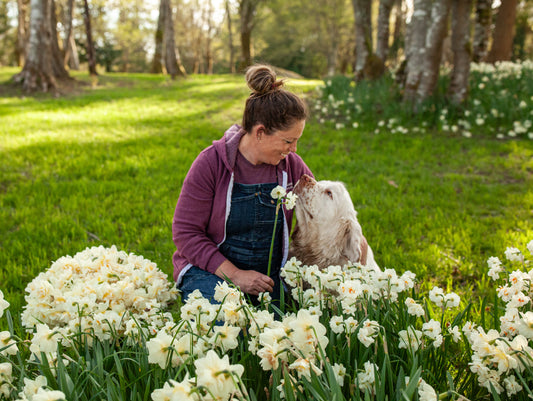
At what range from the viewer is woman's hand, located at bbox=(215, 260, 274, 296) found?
2.87 m

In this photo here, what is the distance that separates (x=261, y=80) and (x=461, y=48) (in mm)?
8118

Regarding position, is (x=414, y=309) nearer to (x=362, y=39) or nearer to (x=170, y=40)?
(x=362, y=39)

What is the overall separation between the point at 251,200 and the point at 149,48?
57.4 metres

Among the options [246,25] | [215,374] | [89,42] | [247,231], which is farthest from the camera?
[246,25]

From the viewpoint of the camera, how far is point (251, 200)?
3264 mm

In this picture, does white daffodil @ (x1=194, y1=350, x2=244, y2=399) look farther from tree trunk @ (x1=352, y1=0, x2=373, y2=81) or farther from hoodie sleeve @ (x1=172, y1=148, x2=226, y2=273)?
tree trunk @ (x1=352, y1=0, x2=373, y2=81)

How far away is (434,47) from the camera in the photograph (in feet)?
30.0

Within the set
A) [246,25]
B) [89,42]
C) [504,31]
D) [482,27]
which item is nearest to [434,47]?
[482,27]

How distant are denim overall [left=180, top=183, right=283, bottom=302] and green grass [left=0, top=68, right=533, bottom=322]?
2.97ft

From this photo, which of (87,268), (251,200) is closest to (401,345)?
(251,200)

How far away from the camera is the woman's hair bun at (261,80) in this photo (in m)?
2.99

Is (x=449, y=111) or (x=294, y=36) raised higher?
(x=294, y=36)

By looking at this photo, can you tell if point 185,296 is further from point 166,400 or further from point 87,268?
point 166,400

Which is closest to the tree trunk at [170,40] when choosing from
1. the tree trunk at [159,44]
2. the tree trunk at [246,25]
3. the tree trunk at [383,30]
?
the tree trunk at [159,44]
